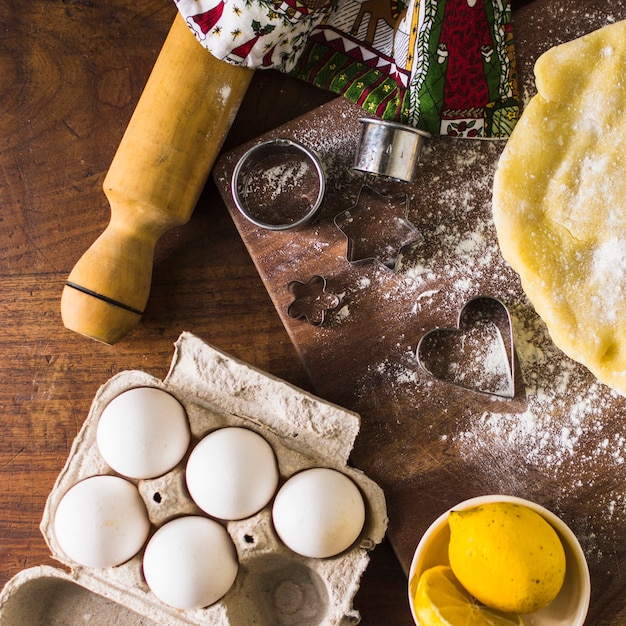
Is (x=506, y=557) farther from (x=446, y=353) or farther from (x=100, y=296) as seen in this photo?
(x=100, y=296)

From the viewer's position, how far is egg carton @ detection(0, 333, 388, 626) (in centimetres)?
134

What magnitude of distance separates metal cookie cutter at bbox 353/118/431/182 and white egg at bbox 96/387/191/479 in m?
0.63

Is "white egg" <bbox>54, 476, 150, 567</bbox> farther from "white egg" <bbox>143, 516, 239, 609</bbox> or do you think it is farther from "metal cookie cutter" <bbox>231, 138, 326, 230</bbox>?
"metal cookie cutter" <bbox>231, 138, 326, 230</bbox>

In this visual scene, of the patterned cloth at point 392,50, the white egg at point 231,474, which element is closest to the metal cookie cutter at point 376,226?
the patterned cloth at point 392,50

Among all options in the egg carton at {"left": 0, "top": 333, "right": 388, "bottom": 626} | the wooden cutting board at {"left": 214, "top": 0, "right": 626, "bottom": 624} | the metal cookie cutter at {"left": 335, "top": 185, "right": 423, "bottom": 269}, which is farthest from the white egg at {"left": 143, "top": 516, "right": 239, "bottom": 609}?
the metal cookie cutter at {"left": 335, "top": 185, "right": 423, "bottom": 269}

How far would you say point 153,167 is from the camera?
1350 millimetres

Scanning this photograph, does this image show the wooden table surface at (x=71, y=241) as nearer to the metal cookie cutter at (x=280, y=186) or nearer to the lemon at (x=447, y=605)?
the metal cookie cutter at (x=280, y=186)

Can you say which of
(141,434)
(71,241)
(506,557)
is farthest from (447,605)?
(71,241)

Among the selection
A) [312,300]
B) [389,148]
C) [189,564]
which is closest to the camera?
[189,564]

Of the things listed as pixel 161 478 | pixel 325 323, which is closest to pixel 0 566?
pixel 161 478

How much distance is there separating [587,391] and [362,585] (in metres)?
0.64

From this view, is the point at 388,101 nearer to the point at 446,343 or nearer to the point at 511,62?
the point at 511,62

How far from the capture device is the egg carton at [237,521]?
4.41ft

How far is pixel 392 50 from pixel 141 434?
968 mm
